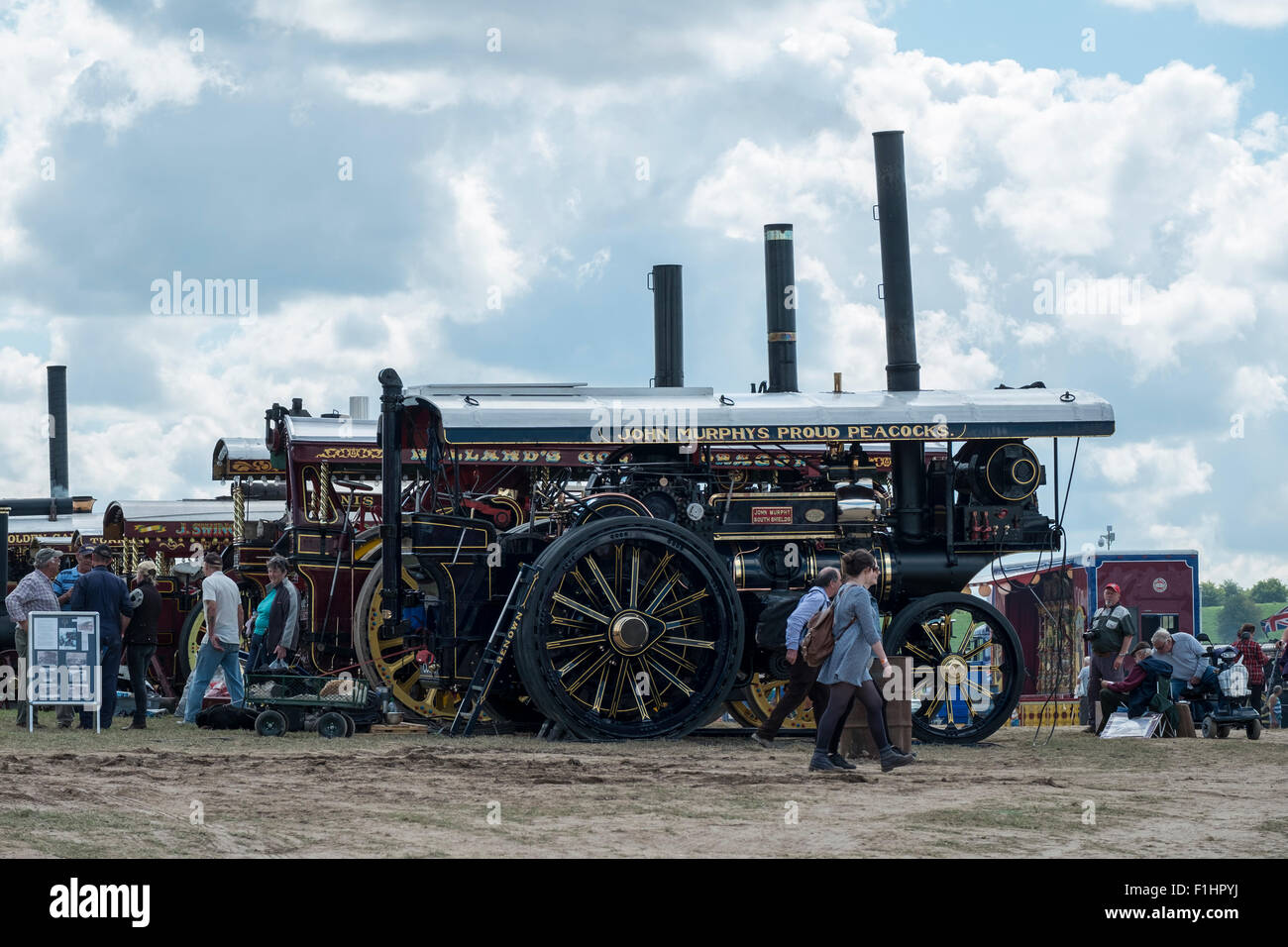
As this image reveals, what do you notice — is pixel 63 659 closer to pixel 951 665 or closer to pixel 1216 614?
pixel 951 665

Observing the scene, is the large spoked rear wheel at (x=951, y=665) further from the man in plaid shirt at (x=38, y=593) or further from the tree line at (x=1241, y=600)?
the tree line at (x=1241, y=600)

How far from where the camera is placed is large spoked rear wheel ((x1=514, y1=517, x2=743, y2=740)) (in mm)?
13281

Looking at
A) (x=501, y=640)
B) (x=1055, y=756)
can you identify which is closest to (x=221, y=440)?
Answer: (x=501, y=640)

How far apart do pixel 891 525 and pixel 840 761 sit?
3.85m

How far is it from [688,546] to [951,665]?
238 cm

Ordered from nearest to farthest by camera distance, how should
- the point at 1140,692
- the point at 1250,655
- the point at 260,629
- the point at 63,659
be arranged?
the point at 63,659 → the point at 260,629 → the point at 1140,692 → the point at 1250,655

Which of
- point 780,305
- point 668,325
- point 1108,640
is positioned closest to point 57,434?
point 668,325

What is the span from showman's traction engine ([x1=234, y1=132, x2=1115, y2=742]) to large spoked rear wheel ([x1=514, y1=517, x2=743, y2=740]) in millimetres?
17

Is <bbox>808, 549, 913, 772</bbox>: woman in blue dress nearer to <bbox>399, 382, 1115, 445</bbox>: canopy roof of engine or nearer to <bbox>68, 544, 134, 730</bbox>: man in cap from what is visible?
<bbox>399, 382, 1115, 445</bbox>: canopy roof of engine

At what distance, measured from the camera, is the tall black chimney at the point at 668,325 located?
975 inches

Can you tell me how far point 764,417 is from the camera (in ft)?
45.6

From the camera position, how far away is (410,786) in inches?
387

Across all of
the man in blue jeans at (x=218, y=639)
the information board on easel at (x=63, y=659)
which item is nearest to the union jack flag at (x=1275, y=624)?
the man in blue jeans at (x=218, y=639)
